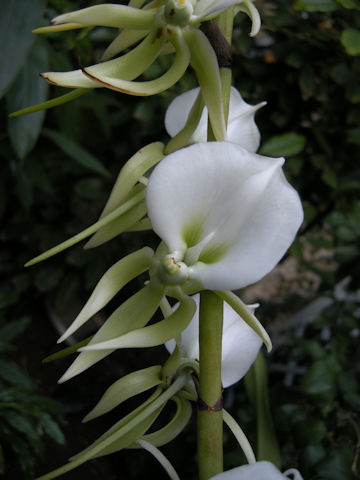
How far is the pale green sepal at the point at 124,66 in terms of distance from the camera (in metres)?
0.32

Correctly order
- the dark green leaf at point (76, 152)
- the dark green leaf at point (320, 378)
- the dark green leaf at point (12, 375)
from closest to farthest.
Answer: the dark green leaf at point (320, 378) → the dark green leaf at point (12, 375) → the dark green leaf at point (76, 152)

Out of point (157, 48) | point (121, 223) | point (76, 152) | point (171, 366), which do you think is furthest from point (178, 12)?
point (76, 152)

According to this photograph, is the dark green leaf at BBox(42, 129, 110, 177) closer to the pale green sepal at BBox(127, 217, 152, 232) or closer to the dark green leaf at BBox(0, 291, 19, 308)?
the dark green leaf at BBox(0, 291, 19, 308)

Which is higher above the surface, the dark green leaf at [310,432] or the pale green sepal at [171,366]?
the pale green sepal at [171,366]

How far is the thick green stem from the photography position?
1.15 feet

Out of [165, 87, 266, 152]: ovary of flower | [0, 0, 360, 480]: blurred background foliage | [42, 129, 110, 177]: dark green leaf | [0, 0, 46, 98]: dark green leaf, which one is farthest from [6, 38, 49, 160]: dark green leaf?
[165, 87, 266, 152]: ovary of flower

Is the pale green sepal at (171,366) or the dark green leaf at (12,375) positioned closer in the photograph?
the pale green sepal at (171,366)

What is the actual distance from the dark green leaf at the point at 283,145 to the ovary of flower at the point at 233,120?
1.43 ft

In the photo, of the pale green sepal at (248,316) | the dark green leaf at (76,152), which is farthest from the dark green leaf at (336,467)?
the dark green leaf at (76,152)

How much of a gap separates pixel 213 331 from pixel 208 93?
5.9 inches

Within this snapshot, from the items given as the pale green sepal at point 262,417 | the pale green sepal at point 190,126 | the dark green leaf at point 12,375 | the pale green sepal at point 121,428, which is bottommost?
the dark green leaf at point 12,375

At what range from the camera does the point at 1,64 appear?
58cm

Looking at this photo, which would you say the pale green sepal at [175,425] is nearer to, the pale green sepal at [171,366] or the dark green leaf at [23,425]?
the pale green sepal at [171,366]

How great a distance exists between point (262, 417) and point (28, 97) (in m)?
0.58
